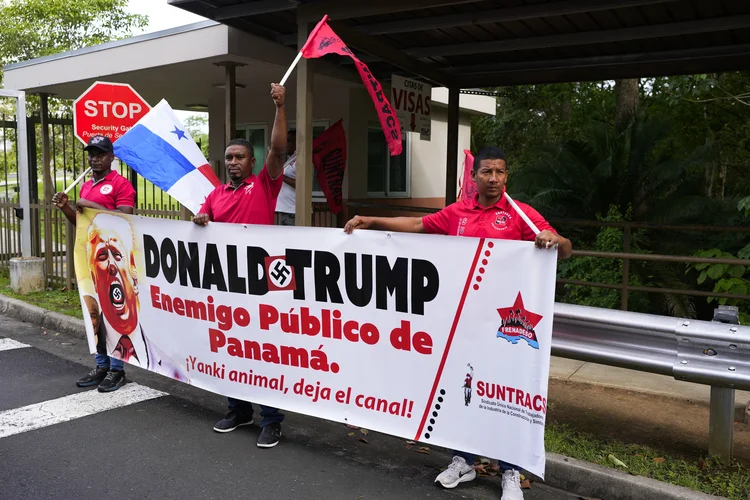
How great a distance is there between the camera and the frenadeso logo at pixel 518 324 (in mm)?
3346

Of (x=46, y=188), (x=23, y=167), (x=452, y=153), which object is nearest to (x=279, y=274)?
(x=452, y=153)

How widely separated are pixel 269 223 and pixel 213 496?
182 cm

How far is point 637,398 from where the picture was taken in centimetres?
501

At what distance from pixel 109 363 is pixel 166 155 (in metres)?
1.84

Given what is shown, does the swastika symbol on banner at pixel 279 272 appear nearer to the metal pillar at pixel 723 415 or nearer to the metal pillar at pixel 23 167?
the metal pillar at pixel 723 415

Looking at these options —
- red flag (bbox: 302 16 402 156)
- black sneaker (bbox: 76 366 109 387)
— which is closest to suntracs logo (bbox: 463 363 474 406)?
red flag (bbox: 302 16 402 156)

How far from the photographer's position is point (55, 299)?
28.3 ft

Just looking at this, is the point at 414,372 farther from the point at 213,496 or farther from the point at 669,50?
the point at 669,50

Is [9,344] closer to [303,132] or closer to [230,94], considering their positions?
[303,132]

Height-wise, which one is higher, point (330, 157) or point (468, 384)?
point (330, 157)

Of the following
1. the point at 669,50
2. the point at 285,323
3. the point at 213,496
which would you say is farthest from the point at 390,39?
the point at 213,496

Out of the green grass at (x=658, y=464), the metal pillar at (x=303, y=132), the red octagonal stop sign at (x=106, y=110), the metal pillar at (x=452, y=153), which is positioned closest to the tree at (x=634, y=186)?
the metal pillar at (x=452, y=153)

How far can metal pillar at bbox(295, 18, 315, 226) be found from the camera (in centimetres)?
643

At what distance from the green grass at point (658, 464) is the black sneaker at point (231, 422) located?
6.80ft
